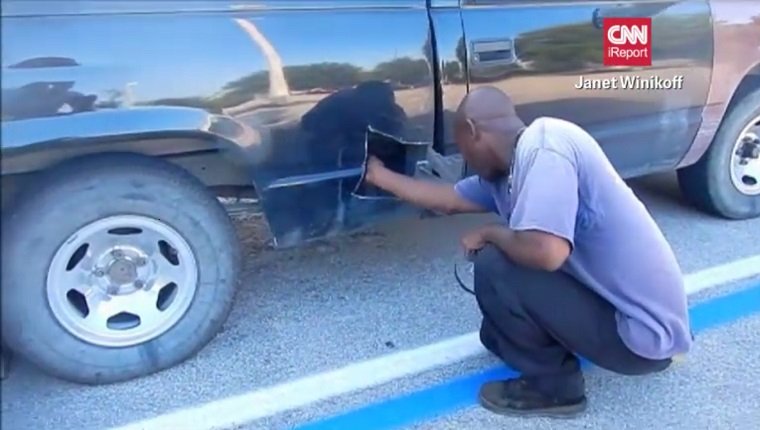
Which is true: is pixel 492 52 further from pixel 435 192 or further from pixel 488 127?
pixel 488 127

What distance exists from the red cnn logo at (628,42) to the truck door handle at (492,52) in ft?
1.51

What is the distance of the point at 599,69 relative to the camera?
333 cm

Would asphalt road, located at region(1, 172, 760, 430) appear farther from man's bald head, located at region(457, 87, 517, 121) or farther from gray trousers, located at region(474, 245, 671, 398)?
man's bald head, located at region(457, 87, 517, 121)

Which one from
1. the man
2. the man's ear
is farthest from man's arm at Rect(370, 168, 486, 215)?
the man's ear

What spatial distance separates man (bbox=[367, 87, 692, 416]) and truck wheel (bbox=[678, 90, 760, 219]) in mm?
1674

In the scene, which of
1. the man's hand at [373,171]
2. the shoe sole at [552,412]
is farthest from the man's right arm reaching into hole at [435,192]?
the shoe sole at [552,412]

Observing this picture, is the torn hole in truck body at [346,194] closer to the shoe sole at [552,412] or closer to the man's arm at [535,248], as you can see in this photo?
the man's arm at [535,248]

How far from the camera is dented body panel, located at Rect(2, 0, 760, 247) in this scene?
244cm

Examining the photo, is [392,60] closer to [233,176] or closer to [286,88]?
[286,88]

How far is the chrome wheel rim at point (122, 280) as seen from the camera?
2.64 meters

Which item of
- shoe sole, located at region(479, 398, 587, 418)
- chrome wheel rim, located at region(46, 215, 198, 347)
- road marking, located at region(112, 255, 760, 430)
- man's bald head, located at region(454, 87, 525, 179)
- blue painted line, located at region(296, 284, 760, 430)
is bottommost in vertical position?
shoe sole, located at region(479, 398, 587, 418)

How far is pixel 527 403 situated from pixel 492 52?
1201 mm

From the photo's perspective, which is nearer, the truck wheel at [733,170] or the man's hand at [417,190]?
the man's hand at [417,190]

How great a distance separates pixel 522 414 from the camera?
2.65 metres
